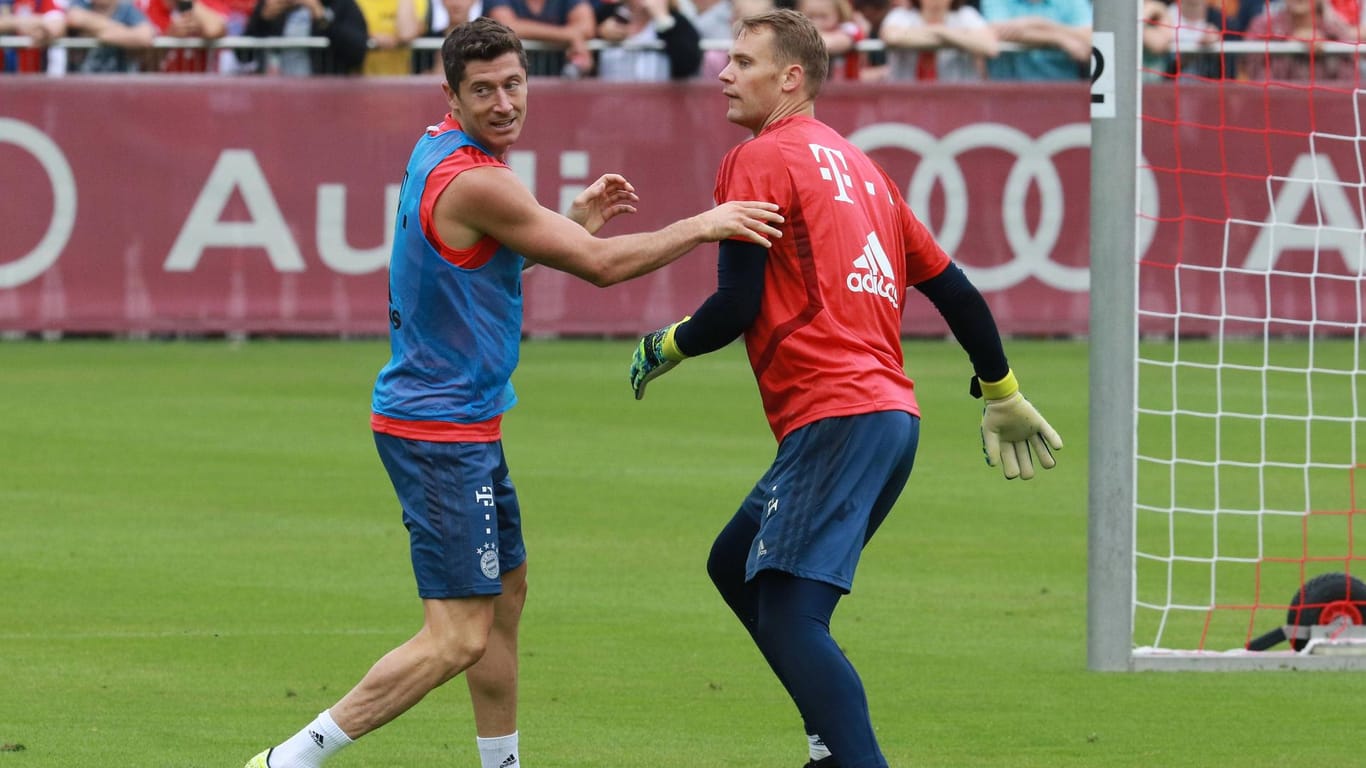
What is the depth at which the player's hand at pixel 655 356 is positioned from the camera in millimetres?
6664

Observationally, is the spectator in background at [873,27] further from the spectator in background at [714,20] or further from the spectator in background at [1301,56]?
the spectator in background at [1301,56]

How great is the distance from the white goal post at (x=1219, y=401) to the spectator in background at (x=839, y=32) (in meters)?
2.67

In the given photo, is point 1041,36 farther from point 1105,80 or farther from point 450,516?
point 450,516

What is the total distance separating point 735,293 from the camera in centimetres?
640

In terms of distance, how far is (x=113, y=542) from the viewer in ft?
38.2

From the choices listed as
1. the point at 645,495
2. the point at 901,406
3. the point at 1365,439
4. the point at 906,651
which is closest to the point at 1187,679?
the point at 906,651

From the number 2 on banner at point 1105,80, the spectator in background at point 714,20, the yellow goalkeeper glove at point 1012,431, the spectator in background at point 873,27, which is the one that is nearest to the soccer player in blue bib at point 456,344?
the yellow goalkeeper glove at point 1012,431

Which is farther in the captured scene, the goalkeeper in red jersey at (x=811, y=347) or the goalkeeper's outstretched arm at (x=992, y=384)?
the goalkeeper's outstretched arm at (x=992, y=384)

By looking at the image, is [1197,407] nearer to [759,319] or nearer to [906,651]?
[906,651]

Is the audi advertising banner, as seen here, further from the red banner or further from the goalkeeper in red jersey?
the goalkeeper in red jersey

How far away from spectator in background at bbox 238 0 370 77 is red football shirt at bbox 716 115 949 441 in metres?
14.6

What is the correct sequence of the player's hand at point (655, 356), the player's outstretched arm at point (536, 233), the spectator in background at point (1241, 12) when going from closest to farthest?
the player's outstretched arm at point (536, 233), the player's hand at point (655, 356), the spectator in background at point (1241, 12)

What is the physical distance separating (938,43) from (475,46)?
49.8 feet

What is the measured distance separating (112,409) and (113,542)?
17.0 ft
